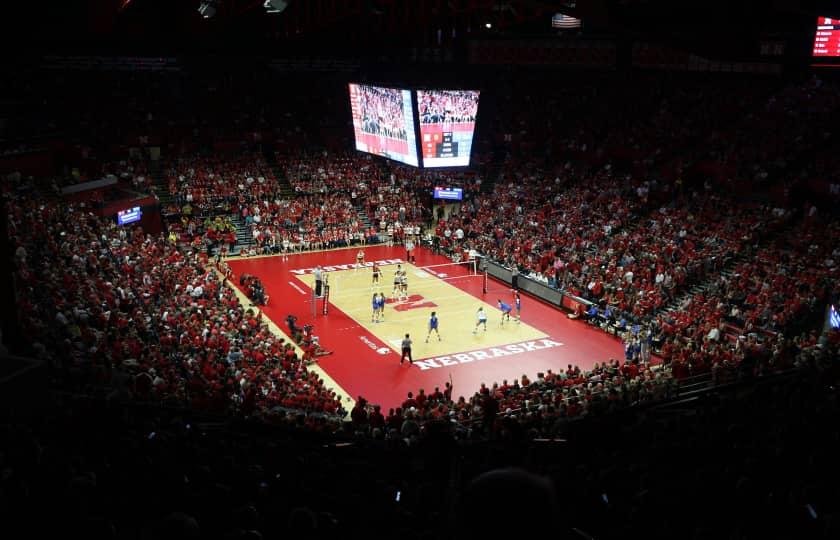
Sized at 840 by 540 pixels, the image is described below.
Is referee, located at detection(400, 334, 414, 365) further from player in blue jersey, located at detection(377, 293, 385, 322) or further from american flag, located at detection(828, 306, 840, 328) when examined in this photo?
american flag, located at detection(828, 306, 840, 328)

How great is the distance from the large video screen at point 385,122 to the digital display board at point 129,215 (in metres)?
13.4

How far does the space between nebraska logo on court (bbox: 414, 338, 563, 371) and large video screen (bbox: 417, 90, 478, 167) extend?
1424 centimetres

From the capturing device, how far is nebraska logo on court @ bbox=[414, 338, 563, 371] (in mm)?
25172

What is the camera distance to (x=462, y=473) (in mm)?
9672

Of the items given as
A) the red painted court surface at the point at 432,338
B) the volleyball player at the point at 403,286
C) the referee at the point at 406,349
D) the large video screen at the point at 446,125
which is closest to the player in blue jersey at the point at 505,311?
the red painted court surface at the point at 432,338

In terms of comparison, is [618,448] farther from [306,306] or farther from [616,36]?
[616,36]

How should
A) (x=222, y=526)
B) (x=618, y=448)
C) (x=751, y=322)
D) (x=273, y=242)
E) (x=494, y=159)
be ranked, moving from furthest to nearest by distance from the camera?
(x=494, y=159) < (x=273, y=242) < (x=751, y=322) < (x=618, y=448) < (x=222, y=526)

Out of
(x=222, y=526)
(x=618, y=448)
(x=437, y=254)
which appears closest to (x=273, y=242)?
(x=437, y=254)

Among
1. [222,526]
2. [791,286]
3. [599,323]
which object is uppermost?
[222,526]

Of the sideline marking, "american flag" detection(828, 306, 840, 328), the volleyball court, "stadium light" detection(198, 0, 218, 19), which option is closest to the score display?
"american flag" detection(828, 306, 840, 328)

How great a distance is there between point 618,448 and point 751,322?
1632cm

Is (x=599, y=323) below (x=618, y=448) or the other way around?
below

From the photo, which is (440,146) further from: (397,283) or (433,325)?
(433,325)

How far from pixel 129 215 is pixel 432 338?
17915 millimetres
